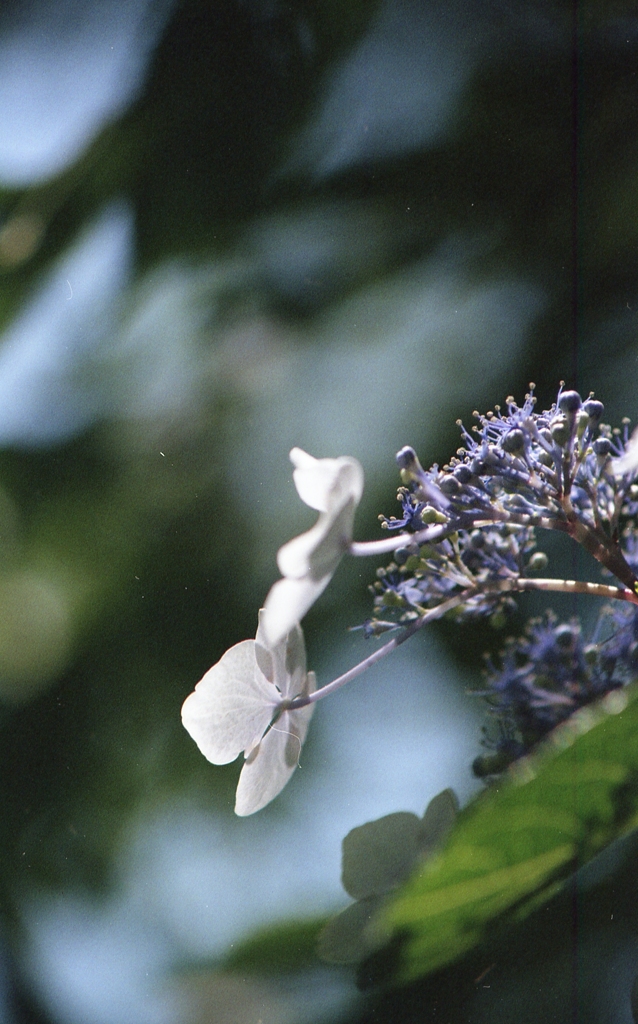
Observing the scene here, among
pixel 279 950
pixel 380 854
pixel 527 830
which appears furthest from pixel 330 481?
pixel 279 950

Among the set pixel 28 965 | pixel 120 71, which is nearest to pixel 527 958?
pixel 28 965

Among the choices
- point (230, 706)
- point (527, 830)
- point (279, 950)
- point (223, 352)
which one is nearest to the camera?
point (527, 830)

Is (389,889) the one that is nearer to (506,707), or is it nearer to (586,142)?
(506,707)

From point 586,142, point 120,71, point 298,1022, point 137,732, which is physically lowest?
point 298,1022

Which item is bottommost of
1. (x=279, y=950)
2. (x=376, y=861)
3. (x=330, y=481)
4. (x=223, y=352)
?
(x=279, y=950)

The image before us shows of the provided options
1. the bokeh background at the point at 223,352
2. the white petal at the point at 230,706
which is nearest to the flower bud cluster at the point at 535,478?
the white petal at the point at 230,706

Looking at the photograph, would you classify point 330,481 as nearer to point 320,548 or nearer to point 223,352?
point 320,548

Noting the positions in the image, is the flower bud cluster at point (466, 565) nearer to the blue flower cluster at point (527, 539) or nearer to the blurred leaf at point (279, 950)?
the blue flower cluster at point (527, 539)

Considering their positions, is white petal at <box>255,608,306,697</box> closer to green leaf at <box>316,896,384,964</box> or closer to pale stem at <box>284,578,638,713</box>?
pale stem at <box>284,578,638,713</box>
